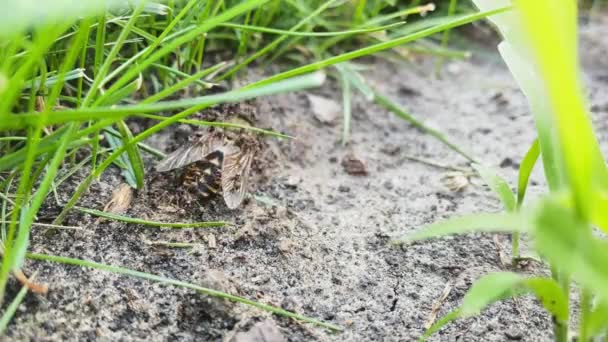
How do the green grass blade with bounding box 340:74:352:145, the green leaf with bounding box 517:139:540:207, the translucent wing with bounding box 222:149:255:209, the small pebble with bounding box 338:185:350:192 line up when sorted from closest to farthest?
the green leaf with bounding box 517:139:540:207, the translucent wing with bounding box 222:149:255:209, the small pebble with bounding box 338:185:350:192, the green grass blade with bounding box 340:74:352:145

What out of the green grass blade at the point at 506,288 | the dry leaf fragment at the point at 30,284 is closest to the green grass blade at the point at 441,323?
the green grass blade at the point at 506,288

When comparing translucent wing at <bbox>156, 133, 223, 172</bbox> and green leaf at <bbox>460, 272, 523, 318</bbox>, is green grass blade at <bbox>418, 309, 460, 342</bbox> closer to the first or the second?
green leaf at <bbox>460, 272, 523, 318</bbox>

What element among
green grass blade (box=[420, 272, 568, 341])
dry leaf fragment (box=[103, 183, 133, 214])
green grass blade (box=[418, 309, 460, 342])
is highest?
green grass blade (box=[420, 272, 568, 341])

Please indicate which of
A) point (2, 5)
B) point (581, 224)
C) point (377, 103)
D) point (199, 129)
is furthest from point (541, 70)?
point (377, 103)

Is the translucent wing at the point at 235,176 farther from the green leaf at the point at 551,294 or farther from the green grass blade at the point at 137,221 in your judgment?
the green leaf at the point at 551,294

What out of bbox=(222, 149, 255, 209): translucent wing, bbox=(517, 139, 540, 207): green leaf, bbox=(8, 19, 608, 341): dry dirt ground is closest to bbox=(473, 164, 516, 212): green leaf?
bbox=(517, 139, 540, 207): green leaf

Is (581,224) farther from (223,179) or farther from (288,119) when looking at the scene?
(288,119)
